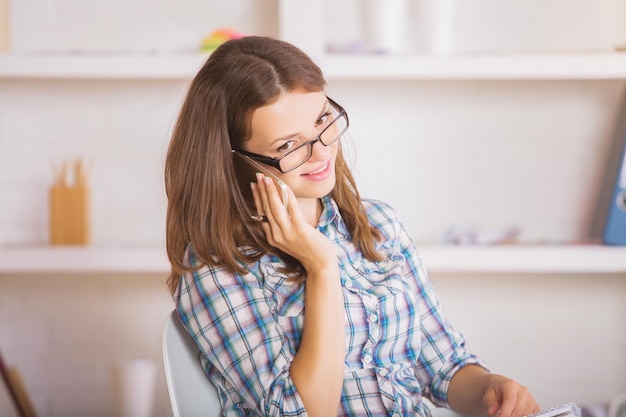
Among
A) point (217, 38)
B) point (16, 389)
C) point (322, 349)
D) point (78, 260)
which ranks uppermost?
point (217, 38)

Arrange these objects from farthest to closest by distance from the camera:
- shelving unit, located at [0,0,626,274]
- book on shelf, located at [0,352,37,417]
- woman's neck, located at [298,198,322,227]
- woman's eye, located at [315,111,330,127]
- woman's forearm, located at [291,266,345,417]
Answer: book on shelf, located at [0,352,37,417] → shelving unit, located at [0,0,626,274] → woman's neck, located at [298,198,322,227] → woman's eye, located at [315,111,330,127] → woman's forearm, located at [291,266,345,417]

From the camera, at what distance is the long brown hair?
4.52 ft

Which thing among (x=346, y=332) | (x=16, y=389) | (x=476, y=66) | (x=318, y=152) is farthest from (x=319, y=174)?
(x=16, y=389)

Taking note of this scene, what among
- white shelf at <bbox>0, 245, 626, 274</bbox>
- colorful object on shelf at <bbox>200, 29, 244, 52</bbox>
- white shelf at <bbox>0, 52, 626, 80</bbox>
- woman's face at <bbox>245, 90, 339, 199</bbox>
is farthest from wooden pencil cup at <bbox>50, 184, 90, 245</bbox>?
woman's face at <bbox>245, 90, 339, 199</bbox>

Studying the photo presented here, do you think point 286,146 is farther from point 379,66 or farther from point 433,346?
point 379,66

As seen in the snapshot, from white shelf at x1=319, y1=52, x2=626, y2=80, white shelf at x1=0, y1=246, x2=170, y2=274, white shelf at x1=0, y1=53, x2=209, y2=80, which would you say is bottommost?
white shelf at x1=0, y1=246, x2=170, y2=274

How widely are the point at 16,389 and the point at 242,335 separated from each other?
1.28 metres

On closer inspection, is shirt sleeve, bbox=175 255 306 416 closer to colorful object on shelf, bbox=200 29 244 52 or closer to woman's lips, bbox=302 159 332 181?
woman's lips, bbox=302 159 332 181

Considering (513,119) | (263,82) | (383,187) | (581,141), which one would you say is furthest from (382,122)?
(263,82)

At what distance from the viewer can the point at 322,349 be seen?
130 cm

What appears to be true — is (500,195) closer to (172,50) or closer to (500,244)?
(500,244)

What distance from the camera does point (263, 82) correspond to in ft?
4.49

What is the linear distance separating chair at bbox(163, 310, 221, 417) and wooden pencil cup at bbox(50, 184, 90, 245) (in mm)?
1035

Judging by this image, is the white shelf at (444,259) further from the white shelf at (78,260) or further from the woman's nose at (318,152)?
the woman's nose at (318,152)
